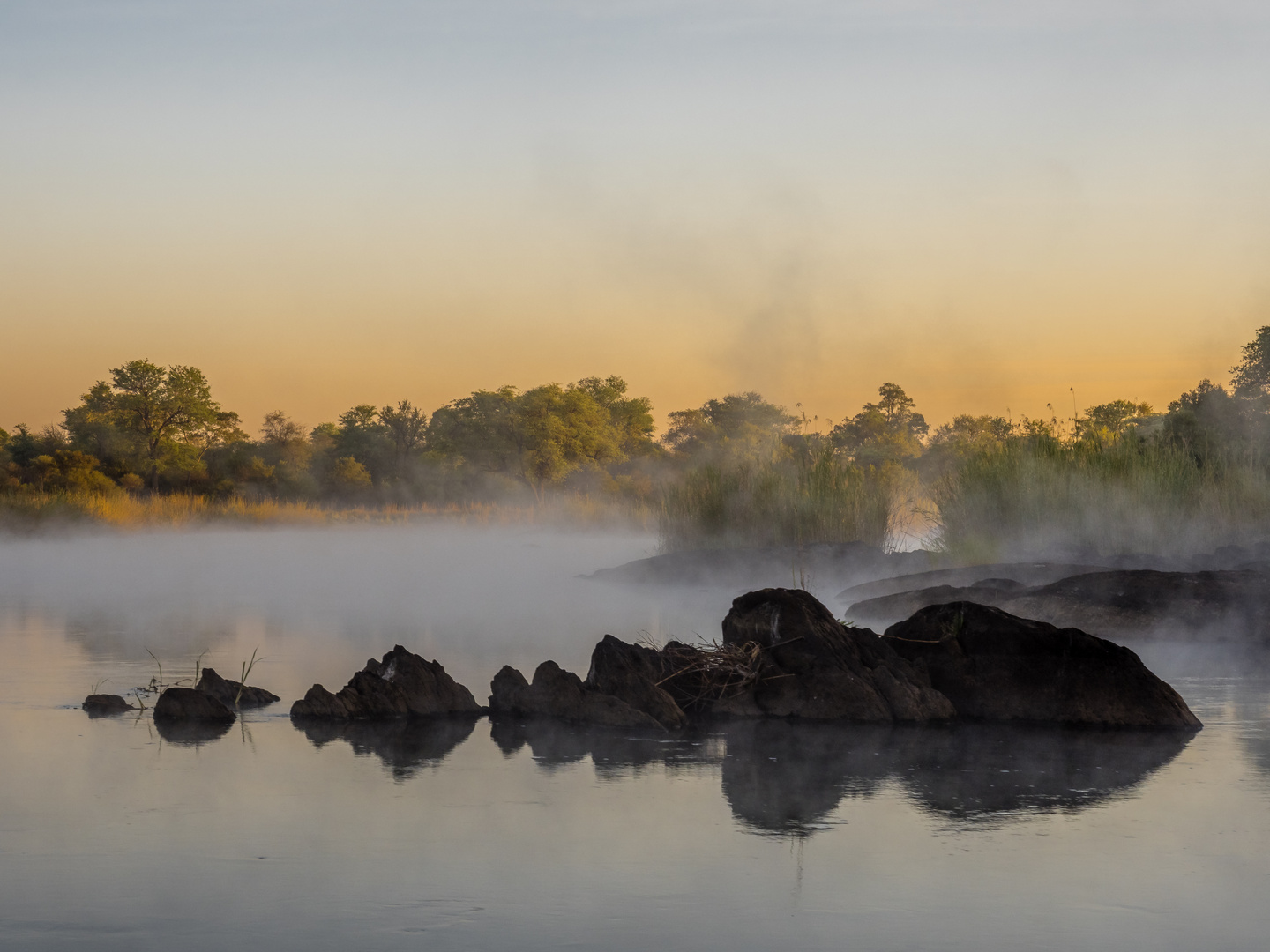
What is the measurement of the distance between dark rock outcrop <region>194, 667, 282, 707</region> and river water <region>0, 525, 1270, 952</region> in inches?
13.3

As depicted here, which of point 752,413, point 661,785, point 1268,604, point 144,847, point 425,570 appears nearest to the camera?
point 144,847

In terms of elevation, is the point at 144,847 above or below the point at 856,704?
below

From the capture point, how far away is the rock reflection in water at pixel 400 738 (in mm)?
5977

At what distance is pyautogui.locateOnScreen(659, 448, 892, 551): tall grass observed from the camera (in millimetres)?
18016

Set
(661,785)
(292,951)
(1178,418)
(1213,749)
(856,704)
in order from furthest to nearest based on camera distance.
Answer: (1178,418), (856,704), (1213,749), (661,785), (292,951)

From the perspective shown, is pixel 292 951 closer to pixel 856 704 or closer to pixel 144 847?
pixel 144 847

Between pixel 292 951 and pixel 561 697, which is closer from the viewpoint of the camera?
pixel 292 951

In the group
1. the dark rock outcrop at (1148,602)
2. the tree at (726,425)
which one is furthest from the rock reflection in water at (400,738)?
→ the tree at (726,425)

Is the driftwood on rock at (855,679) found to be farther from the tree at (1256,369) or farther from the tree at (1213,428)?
the tree at (1256,369)

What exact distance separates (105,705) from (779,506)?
11972mm

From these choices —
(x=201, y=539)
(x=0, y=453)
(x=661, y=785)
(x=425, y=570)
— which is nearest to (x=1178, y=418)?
(x=425, y=570)

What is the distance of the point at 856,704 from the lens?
7.05 m

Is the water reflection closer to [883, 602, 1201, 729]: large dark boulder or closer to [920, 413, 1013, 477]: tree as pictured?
[883, 602, 1201, 729]: large dark boulder

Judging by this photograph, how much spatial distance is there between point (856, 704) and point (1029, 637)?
1.01 m
